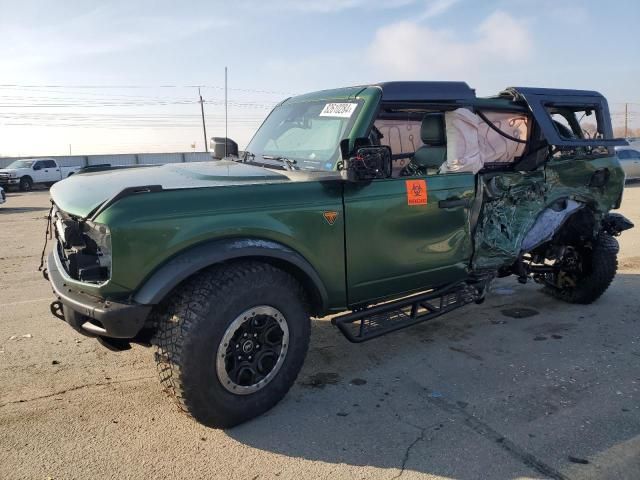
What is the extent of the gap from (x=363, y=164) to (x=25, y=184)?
29.7 metres

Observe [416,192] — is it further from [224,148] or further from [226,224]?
[224,148]

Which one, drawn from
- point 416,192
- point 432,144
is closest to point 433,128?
point 432,144

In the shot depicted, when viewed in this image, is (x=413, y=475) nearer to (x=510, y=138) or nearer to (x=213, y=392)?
(x=213, y=392)

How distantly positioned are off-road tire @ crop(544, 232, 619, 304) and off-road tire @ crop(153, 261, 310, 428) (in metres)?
3.82

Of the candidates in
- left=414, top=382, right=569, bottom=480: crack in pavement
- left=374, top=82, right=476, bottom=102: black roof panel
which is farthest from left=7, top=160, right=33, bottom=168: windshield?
left=414, top=382, right=569, bottom=480: crack in pavement

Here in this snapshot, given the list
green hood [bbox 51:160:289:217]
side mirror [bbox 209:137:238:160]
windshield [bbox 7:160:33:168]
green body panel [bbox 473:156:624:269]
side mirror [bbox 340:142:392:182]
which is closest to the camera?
green hood [bbox 51:160:289:217]

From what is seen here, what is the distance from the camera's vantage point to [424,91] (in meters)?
4.19

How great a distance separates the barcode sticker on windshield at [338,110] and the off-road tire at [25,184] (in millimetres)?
28630

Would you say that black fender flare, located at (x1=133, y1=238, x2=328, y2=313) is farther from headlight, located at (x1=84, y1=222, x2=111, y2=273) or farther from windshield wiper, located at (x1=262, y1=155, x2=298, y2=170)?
windshield wiper, located at (x1=262, y1=155, x2=298, y2=170)

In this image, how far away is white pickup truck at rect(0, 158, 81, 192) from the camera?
27.1 metres

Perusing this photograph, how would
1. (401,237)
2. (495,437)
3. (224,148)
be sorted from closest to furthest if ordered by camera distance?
1. (495,437)
2. (401,237)
3. (224,148)

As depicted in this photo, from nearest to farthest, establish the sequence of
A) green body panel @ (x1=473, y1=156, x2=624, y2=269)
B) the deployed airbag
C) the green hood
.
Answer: the green hood → the deployed airbag → green body panel @ (x1=473, y1=156, x2=624, y2=269)

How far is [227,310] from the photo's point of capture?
2.98 meters

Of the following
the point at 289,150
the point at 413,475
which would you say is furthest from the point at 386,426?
the point at 289,150
